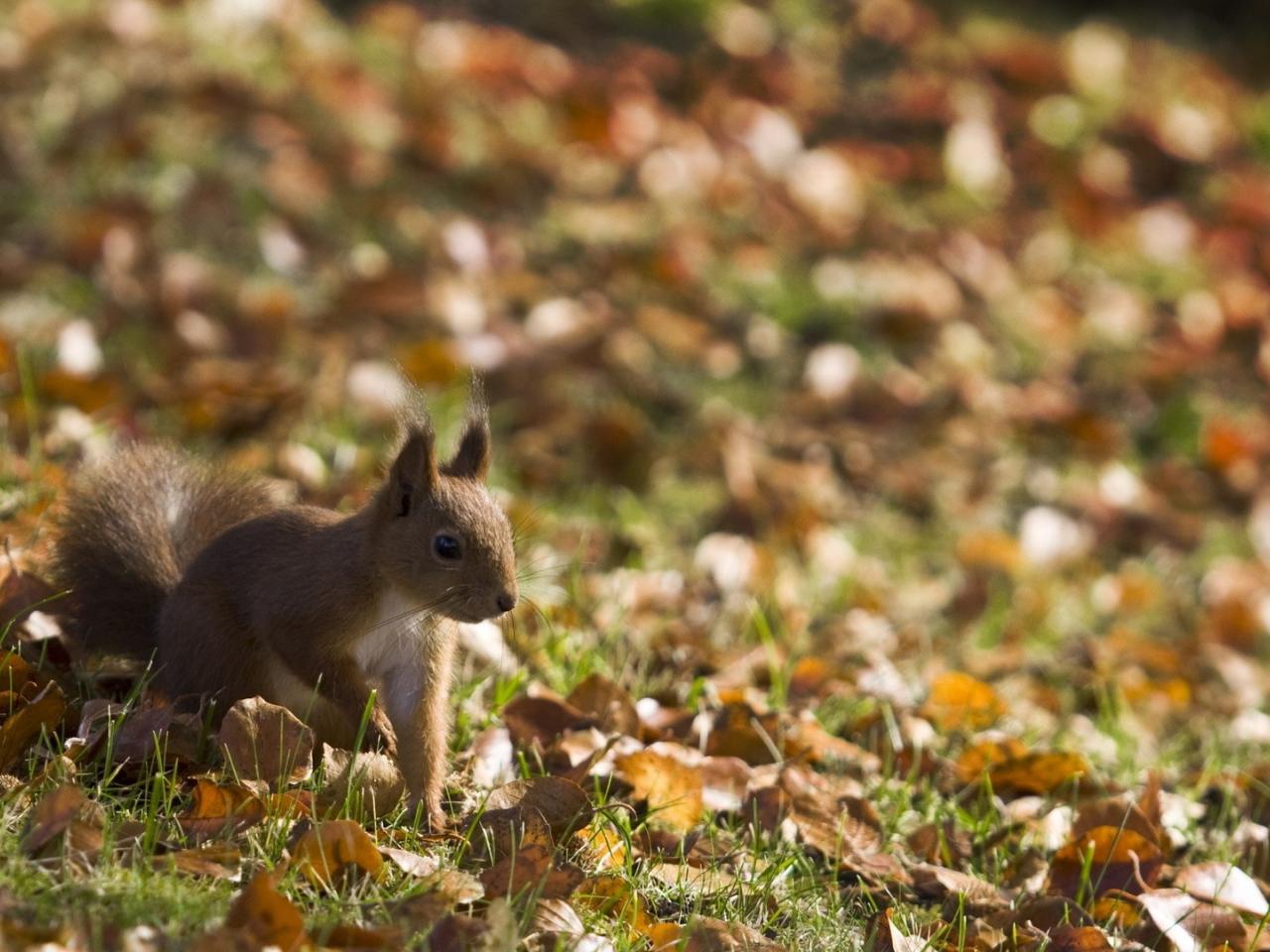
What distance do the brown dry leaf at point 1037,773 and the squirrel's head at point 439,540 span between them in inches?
44.9

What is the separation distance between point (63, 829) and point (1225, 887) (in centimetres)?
181

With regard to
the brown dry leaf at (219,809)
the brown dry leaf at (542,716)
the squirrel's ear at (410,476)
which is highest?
the squirrel's ear at (410,476)

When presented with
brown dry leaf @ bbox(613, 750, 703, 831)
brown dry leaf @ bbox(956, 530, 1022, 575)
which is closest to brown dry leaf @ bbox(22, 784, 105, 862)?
brown dry leaf @ bbox(613, 750, 703, 831)

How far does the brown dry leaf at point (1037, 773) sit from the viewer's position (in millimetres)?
3068

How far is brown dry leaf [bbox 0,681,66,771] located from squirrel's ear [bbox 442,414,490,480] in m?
0.63

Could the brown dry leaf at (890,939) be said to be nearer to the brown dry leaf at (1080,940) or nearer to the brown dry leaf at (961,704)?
the brown dry leaf at (1080,940)

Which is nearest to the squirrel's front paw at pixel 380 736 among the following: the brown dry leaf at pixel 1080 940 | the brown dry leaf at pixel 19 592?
the brown dry leaf at pixel 19 592

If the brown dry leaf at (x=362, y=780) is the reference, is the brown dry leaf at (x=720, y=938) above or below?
below

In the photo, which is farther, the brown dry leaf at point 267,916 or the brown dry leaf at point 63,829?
the brown dry leaf at point 63,829

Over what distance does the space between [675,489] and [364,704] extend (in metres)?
2.36

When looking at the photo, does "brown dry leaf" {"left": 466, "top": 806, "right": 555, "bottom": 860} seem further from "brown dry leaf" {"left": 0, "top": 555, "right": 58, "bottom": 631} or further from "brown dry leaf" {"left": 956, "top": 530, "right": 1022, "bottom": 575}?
"brown dry leaf" {"left": 956, "top": 530, "right": 1022, "bottom": 575}

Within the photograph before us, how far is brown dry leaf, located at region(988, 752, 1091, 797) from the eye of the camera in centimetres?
307

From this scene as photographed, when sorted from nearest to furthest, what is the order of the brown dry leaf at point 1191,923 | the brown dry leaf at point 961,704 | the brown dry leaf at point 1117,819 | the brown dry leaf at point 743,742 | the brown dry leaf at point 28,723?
1. the brown dry leaf at point 28,723
2. the brown dry leaf at point 1191,923
3. the brown dry leaf at point 1117,819
4. the brown dry leaf at point 743,742
5. the brown dry leaf at point 961,704

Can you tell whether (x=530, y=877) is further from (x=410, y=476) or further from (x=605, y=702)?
(x=605, y=702)
